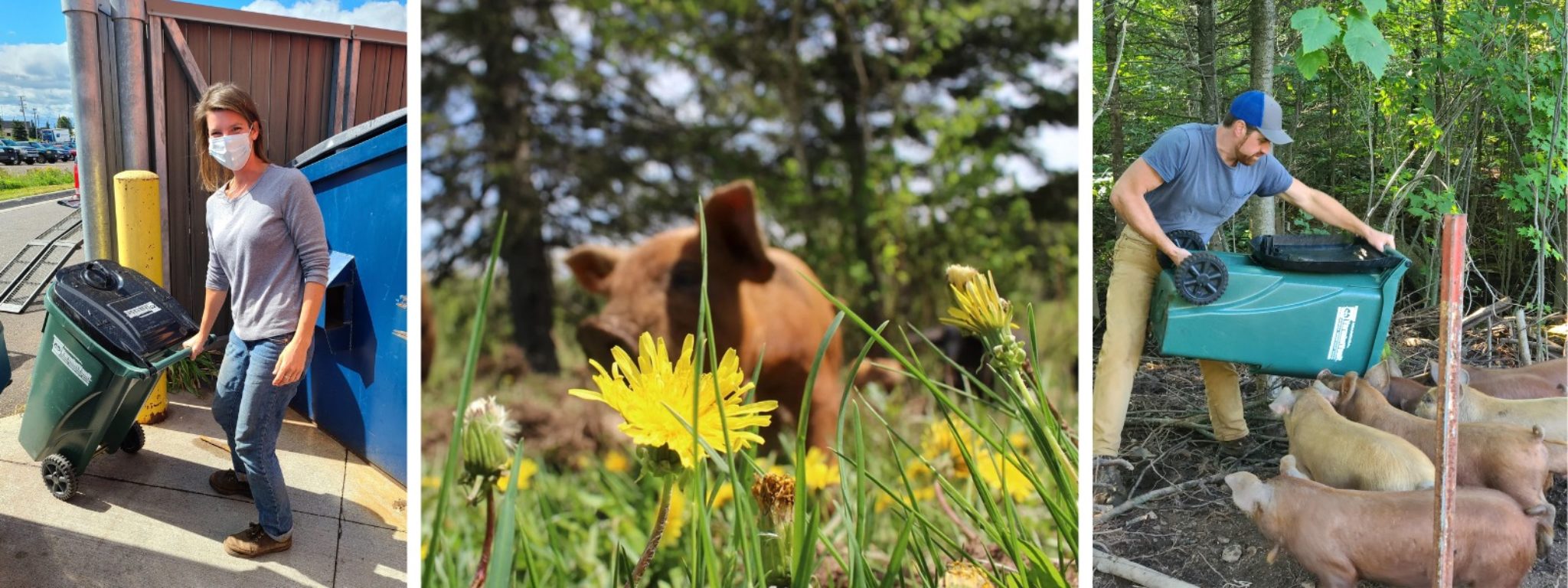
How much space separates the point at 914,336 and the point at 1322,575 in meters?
1.13

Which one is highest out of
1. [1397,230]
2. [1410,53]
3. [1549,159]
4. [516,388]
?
[1410,53]

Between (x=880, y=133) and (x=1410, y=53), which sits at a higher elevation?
(x=1410, y=53)

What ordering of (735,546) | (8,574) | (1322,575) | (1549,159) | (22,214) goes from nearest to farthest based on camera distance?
(735,546), (1322,575), (8,574), (1549,159), (22,214)

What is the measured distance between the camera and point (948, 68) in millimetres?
1952

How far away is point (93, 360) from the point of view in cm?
266

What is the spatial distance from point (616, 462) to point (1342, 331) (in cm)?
178

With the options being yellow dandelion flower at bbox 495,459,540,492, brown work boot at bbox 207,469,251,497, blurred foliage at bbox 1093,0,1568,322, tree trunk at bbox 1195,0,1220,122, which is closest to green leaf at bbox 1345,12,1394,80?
blurred foliage at bbox 1093,0,1568,322

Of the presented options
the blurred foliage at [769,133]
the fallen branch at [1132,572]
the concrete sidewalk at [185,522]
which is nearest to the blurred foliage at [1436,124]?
the blurred foliage at [769,133]

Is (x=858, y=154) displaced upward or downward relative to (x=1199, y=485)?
upward

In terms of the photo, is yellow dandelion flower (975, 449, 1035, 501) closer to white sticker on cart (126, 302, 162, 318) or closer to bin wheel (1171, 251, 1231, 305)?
bin wheel (1171, 251, 1231, 305)

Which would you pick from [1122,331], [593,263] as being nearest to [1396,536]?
[1122,331]

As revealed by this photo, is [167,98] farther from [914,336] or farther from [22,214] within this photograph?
[914,336]

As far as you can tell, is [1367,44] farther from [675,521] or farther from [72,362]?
[72,362]

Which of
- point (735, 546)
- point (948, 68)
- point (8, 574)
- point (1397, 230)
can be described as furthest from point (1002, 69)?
point (8, 574)
